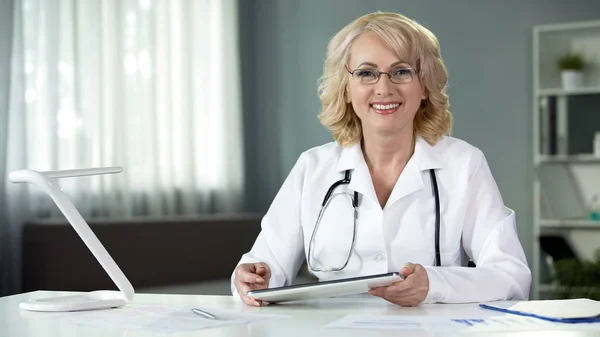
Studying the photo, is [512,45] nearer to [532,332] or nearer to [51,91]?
[51,91]

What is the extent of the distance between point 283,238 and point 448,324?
0.79 meters

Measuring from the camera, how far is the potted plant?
4828 millimetres

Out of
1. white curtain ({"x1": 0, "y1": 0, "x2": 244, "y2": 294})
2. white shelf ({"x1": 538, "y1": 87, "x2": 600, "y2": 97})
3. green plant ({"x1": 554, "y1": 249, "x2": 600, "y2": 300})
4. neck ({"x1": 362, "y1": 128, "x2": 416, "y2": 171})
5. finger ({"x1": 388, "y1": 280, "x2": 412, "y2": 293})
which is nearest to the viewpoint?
finger ({"x1": 388, "y1": 280, "x2": 412, "y2": 293})

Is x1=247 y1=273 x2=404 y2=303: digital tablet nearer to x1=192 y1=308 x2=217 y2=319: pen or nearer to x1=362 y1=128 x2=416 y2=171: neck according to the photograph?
x1=192 y1=308 x2=217 y2=319: pen

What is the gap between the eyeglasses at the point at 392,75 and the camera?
6.59 ft

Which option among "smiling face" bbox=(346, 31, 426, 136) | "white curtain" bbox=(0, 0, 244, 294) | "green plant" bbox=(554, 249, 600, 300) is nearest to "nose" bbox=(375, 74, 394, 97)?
"smiling face" bbox=(346, 31, 426, 136)

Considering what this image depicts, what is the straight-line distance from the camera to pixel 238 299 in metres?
1.73

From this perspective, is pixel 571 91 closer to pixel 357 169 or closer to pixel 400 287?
pixel 357 169

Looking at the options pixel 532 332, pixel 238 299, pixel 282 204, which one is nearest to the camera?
pixel 532 332

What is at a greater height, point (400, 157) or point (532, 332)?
point (400, 157)

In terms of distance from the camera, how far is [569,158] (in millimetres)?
4770

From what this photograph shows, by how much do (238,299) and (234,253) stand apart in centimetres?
301

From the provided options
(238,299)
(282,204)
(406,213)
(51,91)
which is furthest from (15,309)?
(51,91)

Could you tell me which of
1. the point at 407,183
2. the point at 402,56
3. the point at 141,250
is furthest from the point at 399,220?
the point at 141,250
